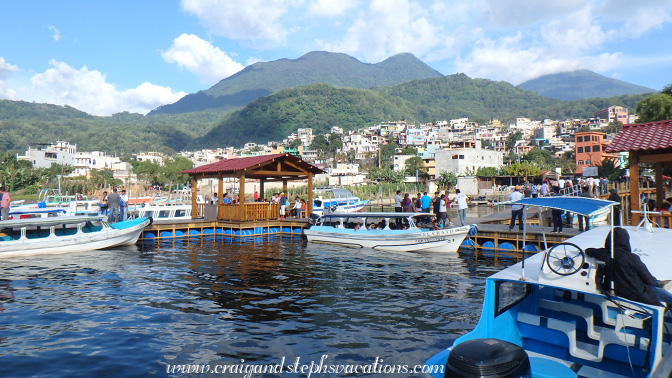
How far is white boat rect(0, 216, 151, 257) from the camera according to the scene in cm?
1923

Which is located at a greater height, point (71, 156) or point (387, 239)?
point (71, 156)

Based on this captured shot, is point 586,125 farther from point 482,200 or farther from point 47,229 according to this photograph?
point 47,229


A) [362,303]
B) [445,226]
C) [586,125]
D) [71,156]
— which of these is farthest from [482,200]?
[586,125]

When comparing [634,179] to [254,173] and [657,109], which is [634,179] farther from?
[657,109]

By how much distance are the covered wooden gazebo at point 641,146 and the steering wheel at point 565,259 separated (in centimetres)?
951

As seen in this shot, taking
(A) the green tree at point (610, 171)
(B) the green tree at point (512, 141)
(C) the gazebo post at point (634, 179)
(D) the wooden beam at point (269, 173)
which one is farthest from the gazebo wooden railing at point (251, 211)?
(B) the green tree at point (512, 141)

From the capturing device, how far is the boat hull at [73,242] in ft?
63.3

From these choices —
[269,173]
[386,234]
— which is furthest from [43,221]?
[386,234]

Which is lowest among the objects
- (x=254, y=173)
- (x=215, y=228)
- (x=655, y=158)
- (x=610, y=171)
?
(x=215, y=228)

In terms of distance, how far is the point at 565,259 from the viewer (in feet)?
19.3

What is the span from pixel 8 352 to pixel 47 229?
579 inches

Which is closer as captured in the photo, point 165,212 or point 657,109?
point 165,212

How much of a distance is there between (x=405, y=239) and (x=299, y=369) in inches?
518

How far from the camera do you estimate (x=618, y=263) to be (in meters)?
5.54
